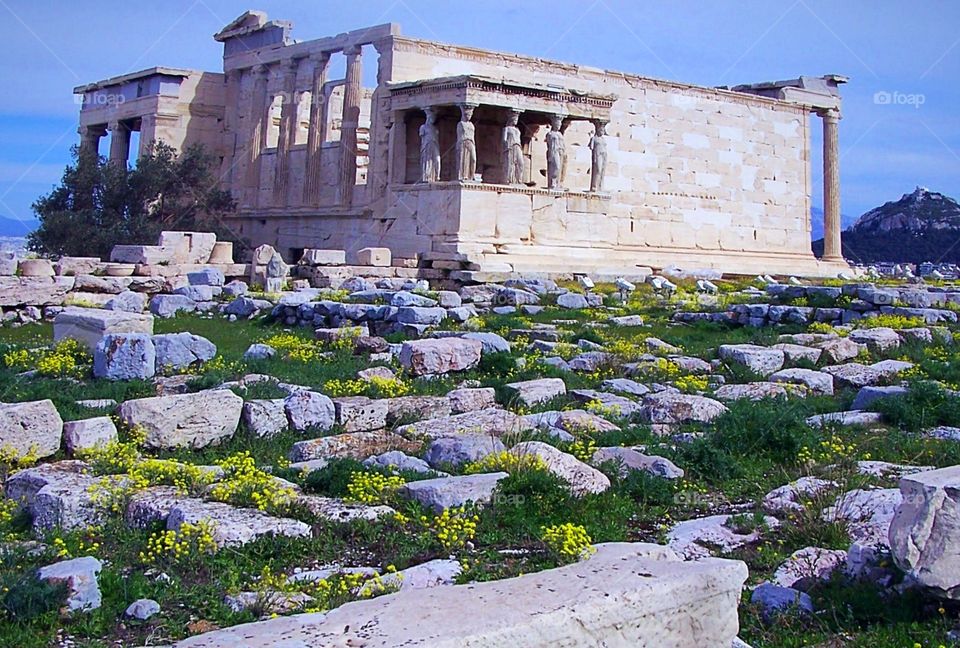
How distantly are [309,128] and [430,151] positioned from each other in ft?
16.1

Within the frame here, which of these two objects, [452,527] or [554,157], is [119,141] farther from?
[452,527]

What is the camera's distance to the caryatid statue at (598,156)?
24609mm

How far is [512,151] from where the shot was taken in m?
23.1

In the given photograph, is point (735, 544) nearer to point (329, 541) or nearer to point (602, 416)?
point (329, 541)

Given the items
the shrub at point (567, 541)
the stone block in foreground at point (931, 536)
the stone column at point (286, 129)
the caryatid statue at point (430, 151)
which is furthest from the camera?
the stone column at point (286, 129)

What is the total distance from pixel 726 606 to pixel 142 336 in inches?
280

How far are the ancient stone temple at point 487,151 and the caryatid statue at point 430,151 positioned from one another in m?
0.03

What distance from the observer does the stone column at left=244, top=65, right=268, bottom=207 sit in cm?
2769

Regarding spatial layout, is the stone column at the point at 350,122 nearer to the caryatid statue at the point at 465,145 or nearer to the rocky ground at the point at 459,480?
the caryatid statue at the point at 465,145

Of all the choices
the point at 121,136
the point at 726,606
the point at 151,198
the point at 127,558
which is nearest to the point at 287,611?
the point at 127,558

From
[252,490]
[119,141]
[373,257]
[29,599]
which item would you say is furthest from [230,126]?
[29,599]

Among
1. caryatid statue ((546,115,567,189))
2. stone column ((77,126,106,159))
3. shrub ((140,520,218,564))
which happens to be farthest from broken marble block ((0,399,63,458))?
stone column ((77,126,106,159))

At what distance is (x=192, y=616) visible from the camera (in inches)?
173

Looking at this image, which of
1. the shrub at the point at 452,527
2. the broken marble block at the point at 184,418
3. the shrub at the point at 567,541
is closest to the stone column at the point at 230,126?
the broken marble block at the point at 184,418
